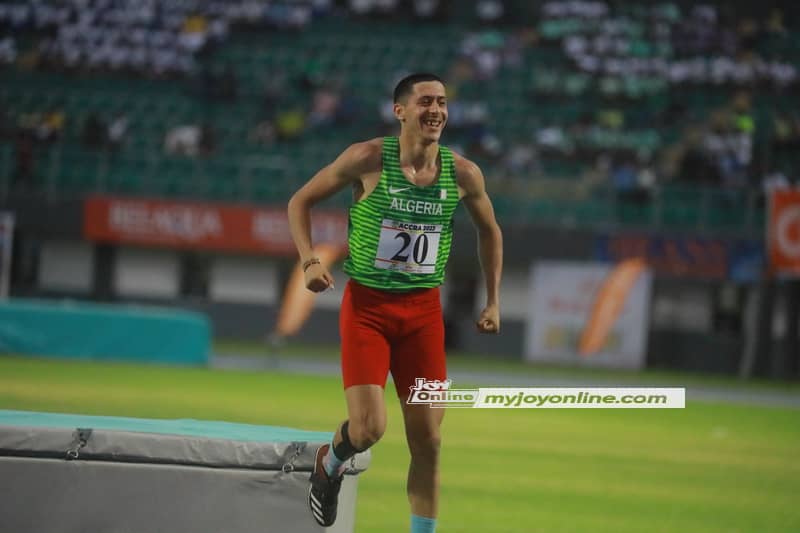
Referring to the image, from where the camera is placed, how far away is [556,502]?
36.6 feet

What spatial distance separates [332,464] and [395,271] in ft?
3.52

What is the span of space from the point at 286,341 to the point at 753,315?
39.2 ft

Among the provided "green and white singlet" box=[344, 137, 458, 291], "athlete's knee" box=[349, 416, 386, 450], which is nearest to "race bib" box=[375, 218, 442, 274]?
"green and white singlet" box=[344, 137, 458, 291]

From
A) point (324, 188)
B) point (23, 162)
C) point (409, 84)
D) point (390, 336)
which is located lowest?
point (23, 162)

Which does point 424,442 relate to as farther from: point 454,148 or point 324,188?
point 454,148

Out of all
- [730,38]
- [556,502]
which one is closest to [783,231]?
[730,38]

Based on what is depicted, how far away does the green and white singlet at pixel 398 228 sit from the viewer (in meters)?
7.06

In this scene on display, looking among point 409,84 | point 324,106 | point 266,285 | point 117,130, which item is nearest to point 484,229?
point 409,84

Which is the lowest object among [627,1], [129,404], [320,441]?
[129,404]

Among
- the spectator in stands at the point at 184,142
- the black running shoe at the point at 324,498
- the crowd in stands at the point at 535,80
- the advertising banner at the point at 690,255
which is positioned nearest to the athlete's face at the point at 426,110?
the black running shoe at the point at 324,498

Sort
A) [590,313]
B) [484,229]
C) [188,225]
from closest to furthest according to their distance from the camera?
[484,229] → [590,313] → [188,225]

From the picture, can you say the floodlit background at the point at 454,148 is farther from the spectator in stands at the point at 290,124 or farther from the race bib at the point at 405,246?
the race bib at the point at 405,246

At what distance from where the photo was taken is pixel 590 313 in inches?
1229

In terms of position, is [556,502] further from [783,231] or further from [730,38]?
[730,38]
